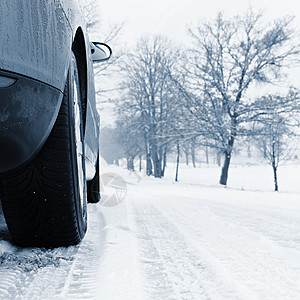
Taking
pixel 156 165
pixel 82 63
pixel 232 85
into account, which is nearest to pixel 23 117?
pixel 82 63

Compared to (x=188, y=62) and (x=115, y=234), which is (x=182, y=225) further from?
(x=188, y=62)

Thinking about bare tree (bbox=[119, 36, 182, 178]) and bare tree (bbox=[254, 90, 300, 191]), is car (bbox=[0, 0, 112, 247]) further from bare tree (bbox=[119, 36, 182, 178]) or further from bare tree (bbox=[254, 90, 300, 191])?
bare tree (bbox=[119, 36, 182, 178])

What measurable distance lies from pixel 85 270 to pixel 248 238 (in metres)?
1.13

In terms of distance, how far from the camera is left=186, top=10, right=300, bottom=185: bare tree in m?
15.6

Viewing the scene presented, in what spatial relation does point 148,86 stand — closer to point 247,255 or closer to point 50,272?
point 247,255

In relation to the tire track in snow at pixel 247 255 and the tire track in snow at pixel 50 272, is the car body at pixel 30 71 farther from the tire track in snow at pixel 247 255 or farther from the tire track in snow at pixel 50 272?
the tire track in snow at pixel 247 255

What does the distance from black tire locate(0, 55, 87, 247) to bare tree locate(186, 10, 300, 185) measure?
14.4m

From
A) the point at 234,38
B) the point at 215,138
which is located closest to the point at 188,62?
the point at 234,38

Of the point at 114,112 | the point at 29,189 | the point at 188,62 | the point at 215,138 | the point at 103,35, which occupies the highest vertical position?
the point at 103,35

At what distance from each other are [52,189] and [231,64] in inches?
666

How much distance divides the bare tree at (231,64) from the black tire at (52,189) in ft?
47.2

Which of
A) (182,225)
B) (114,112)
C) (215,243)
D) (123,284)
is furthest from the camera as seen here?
(114,112)

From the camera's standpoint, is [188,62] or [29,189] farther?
A: [188,62]

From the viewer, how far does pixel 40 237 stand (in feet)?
5.41
